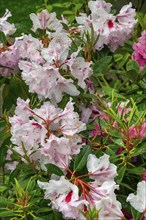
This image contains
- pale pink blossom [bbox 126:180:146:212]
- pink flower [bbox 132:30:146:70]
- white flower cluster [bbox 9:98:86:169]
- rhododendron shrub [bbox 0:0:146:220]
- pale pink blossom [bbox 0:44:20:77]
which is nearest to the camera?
pale pink blossom [bbox 126:180:146:212]

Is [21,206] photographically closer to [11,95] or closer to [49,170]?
[49,170]

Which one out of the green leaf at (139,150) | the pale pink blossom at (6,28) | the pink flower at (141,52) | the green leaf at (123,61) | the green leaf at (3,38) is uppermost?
the green leaf at (139,150)

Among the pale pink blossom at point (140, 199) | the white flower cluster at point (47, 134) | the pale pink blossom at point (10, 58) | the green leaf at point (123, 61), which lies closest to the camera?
the pale pink blossom at point (140, 199)

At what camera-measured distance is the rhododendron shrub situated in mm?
1364

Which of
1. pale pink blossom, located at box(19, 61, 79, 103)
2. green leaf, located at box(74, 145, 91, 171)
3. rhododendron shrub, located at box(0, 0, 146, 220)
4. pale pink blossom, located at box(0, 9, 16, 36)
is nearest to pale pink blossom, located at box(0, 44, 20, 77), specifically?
rhododendron shrub, located at box(0, 0, 146, 220)

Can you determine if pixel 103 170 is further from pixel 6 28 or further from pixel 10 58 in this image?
pixel 6 28

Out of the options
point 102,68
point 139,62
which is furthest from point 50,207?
point 139,62

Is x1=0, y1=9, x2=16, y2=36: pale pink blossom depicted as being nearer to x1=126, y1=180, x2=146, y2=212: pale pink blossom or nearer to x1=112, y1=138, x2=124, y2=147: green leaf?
x1=112, y1=138, x2=124, y2=147: green leaf

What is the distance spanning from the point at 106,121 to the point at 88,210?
1.39ft

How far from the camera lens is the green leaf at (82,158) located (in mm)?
1470

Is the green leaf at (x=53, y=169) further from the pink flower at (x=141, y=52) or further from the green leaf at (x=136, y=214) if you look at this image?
the pink flower at (x=141, y=52)

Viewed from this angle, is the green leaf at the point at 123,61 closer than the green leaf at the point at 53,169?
No

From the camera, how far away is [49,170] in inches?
56.5

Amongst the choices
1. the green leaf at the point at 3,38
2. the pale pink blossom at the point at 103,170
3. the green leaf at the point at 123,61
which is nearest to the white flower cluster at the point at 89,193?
the pale pink blossom at the point at 103,170
